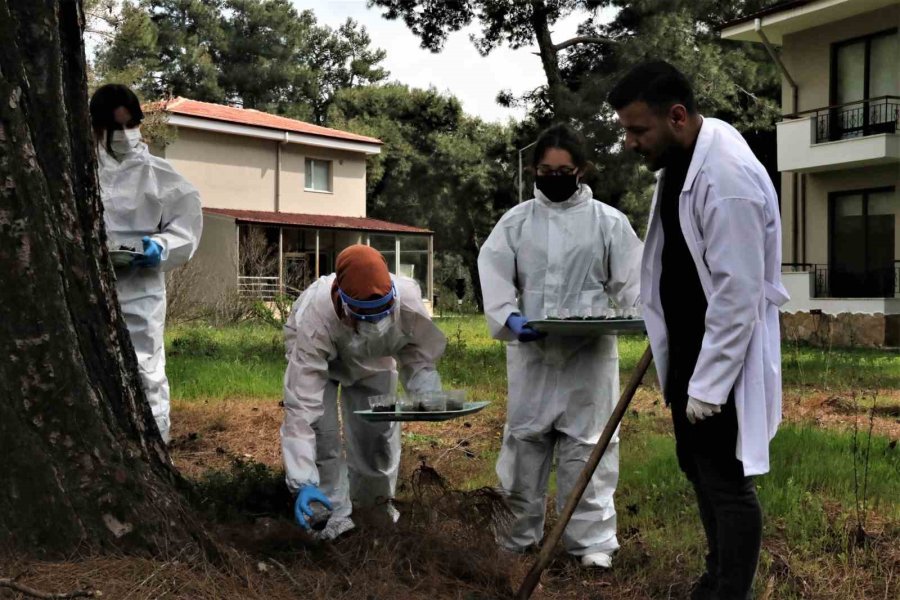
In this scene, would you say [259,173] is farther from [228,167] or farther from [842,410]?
[842,410]

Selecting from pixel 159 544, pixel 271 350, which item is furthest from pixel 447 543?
pixel 271 350

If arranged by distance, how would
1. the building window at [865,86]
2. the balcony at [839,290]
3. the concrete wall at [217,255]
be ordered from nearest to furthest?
1. the balcony at [839,290]
2. the building window at [865,86]
3. the concrete wall at [217,255]

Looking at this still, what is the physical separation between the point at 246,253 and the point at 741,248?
21.1 metres

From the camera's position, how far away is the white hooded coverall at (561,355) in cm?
402

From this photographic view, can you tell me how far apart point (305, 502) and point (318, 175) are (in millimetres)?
27746

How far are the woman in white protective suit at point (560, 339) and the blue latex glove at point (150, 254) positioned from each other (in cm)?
156

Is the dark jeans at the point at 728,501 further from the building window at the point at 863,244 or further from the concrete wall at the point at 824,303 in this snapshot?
the building window at the point at 863,244

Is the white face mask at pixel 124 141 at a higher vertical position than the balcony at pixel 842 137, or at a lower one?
lower

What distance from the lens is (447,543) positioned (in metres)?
3.56

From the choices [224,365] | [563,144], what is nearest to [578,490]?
[563,144]

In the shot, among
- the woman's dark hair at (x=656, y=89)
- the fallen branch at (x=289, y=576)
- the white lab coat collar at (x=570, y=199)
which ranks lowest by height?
the fallen branch at (x=289, y=576)

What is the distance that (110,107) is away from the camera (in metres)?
4.63

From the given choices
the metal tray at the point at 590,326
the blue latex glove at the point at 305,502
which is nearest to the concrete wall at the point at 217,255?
the blue latex glove at the point at 305,502

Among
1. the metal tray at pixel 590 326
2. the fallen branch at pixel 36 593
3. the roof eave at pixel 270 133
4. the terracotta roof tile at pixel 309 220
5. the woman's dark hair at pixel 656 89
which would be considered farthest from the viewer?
the terracotta roof tile at pixel 309 220
